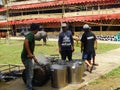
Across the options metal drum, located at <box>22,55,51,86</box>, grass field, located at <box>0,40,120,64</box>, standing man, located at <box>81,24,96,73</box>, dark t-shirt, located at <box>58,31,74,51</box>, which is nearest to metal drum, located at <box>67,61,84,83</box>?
metal drum, located at <box>22,55,51,86</box>

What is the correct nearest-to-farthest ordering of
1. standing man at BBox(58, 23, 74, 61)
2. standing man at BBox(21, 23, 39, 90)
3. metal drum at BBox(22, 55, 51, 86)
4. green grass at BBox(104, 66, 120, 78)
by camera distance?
standing man at BBox(21, 23, 39, 90) → metal drum at BBox(22, 55, 51, 86) → green grass at BBox(104, 66, 120, 78) → standing man at BBox(58, 23, 74, 61)

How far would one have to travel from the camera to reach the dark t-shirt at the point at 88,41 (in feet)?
40.1

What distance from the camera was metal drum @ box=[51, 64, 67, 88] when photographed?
984 cm

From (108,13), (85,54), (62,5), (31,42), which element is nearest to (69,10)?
(62,5)

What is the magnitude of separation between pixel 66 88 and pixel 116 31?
28.4 m

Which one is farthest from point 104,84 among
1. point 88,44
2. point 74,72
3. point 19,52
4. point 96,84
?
point 19,52

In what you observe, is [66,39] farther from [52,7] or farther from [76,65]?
[52,7]

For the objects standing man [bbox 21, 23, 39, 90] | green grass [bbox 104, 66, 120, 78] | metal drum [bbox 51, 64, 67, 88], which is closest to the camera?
standing man [bbox 21, 23, 39, 90]

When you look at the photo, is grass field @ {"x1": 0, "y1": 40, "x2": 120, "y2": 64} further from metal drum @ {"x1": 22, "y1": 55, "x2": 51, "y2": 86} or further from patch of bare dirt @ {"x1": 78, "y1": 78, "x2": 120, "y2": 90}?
patch of bare dirt @ {"x1": 78, "y1": 78, "x2": 120, "y2": 90}

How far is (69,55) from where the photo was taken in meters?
12.2

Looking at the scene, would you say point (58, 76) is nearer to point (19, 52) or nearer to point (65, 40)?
point (65, 40)

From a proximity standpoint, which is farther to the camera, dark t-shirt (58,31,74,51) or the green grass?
dark t-shirt (58,31,74,51)

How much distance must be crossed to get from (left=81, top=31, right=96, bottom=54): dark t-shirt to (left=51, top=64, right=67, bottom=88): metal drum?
8.09ft

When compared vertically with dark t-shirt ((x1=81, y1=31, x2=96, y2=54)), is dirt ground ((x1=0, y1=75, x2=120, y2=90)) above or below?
below
